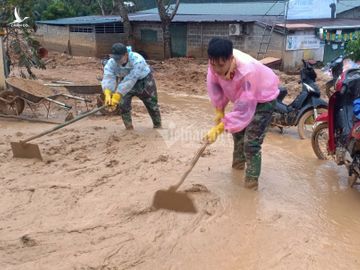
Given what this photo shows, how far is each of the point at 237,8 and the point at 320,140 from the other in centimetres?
1531

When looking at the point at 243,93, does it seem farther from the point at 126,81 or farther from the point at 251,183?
the point at 126,81

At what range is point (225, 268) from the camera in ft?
10.7

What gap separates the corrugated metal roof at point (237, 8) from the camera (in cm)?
1823

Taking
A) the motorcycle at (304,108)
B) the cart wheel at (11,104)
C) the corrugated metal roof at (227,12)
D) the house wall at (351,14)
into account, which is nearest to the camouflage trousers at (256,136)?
the motorcycle at (304,108)

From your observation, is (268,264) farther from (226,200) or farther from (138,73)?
(138,73)

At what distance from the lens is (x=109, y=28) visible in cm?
1881

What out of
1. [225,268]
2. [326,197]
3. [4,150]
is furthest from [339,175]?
[4,150]

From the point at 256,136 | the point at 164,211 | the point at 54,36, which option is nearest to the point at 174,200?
the point at 164,211

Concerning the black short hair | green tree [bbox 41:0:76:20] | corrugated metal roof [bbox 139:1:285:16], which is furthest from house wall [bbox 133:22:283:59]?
the black short hair

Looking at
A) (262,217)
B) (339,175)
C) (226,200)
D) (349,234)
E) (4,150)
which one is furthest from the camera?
(4,150)

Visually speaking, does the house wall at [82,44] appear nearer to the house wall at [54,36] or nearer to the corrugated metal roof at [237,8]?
the house wall at [54,36]

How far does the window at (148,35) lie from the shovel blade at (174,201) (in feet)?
50.3

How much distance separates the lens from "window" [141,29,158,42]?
1869cm

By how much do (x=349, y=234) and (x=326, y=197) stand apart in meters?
0.83
